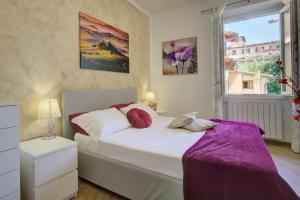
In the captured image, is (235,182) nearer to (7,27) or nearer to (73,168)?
(73,168)

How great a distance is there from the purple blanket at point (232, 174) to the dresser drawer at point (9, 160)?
1.28 metres

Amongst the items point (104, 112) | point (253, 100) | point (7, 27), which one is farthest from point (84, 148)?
point (253, 100)

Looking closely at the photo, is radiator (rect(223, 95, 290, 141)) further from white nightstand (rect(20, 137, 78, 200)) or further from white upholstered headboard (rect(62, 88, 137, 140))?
white nightstand (rect(20, 137, 78, 200))

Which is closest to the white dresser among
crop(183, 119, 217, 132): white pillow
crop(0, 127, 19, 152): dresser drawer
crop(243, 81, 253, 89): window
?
crop(0, 127, 19, 152): dresser drawer

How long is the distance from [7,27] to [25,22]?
0.63 feet

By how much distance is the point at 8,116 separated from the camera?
4.14 feet

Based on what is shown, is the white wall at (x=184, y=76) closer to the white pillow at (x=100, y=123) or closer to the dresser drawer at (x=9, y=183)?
the white pillow at (x=100, y=123)

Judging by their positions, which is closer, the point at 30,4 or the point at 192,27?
the point at 30,4

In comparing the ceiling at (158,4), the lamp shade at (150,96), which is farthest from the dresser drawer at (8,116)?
the ceiling at (158,4)

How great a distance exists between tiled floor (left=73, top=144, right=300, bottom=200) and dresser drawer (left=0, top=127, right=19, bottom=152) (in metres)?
0.87

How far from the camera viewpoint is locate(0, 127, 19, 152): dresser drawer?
1.23 meters

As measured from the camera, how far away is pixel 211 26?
11.2ft

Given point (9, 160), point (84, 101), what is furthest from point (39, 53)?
point (9, 160)

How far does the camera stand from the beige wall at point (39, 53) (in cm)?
172
